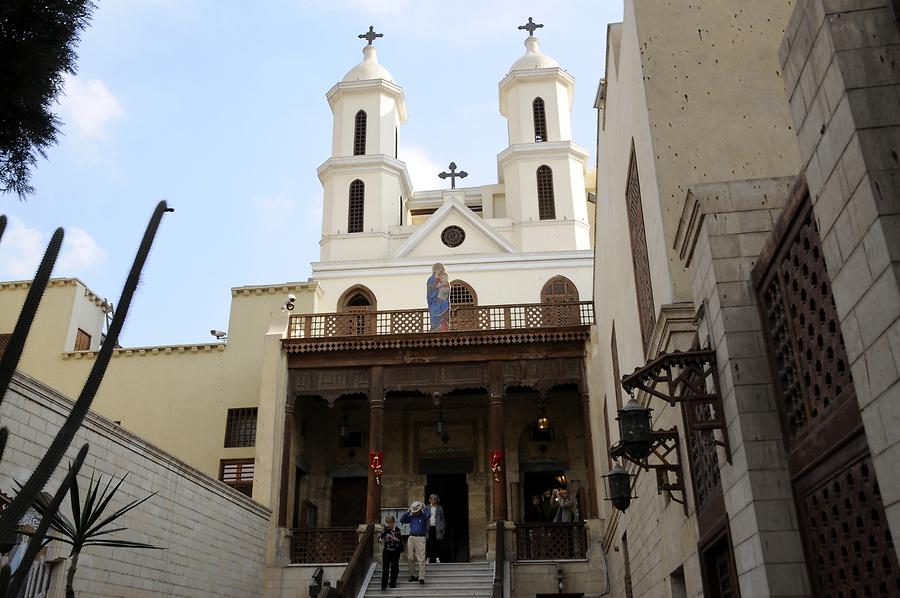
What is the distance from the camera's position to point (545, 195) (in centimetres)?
2947

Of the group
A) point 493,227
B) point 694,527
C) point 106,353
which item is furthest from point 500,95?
point 106,353

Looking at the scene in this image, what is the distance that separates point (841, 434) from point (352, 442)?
18.3 m

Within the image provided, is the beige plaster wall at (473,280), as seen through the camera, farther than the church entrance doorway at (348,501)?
Yes

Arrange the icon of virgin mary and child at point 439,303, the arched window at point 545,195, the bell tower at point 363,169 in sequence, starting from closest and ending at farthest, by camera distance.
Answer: the icon of virgin mary and child at point 439,303, the bell tower at point 363,169, the arched window at point 545,195

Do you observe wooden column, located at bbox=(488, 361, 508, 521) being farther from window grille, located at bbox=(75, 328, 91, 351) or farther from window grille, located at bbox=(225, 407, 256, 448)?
window grille, located at bbox=(75, 328, 91, 351)

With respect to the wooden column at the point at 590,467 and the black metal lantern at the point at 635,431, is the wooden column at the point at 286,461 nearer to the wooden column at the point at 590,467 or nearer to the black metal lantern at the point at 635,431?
the wooden column at the point at 590,467

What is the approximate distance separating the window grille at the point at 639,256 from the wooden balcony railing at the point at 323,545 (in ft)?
31.6

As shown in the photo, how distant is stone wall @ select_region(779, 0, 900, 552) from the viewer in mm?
3934

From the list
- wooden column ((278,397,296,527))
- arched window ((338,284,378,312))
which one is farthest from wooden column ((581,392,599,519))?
arched window ((338,284,378,312))

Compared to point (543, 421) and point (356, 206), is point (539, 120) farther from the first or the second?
point (543, 421)

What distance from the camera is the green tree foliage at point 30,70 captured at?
4.59 m

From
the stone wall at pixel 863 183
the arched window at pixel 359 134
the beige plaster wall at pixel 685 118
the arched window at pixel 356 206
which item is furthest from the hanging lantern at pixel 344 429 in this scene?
the stone wall at pixel 863 183

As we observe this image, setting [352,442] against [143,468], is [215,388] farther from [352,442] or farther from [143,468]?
[143,468]

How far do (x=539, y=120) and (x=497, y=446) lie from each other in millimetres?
15824
